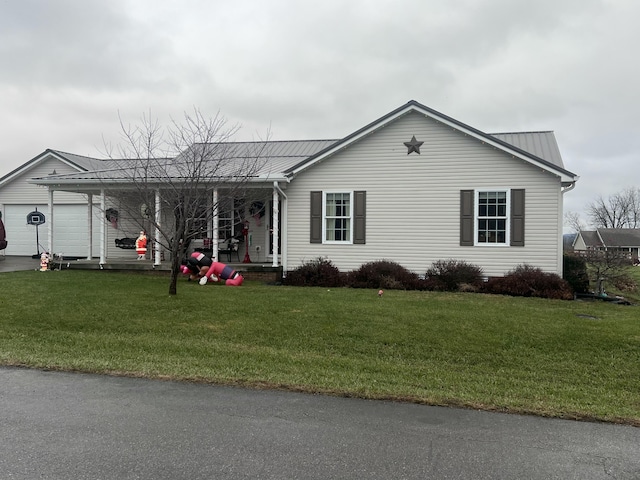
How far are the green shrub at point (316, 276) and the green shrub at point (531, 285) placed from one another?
415 cm

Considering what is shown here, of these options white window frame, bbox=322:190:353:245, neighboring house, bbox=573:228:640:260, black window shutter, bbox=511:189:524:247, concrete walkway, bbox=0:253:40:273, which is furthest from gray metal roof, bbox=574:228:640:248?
concrete walkway, bbox=0:253:40:273

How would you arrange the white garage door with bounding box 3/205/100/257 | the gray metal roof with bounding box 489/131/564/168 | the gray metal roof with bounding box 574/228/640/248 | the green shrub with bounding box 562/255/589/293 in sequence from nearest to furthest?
the green shrub with bounding box 562/255/589/293 < the gray metal roof with bounding box 489/131/564/168 < the white garage door with bounding box 3/205/100/257 < the gray metal roof with bounding box 574/228/640/248

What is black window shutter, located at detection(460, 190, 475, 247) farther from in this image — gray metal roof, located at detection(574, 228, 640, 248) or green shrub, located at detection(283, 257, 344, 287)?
gray metal roof, located at detection(574, 228, 640, 248)

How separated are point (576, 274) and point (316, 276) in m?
7.73

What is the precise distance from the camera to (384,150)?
49.0 ft

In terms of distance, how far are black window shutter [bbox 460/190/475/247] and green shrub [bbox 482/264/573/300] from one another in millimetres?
1398

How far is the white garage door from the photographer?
806 inches

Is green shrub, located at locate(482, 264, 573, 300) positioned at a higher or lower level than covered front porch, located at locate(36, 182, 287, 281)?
lower

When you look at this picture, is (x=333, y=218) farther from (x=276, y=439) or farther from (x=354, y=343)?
(x=276, y=439)

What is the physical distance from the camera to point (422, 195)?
14672mm

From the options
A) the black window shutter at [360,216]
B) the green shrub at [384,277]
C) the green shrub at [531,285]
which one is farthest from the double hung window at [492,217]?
the black window shutter at [360,216]

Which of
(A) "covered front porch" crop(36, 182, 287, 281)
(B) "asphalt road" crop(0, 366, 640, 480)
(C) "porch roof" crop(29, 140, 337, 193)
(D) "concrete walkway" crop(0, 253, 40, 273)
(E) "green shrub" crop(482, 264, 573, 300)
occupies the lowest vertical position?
(B) "asphalt road" crop(0, 366, 640, 480)

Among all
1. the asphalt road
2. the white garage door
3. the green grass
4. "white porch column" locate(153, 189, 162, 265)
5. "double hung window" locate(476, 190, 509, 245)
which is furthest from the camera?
the white garage door

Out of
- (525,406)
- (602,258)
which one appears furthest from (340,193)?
(525,406)
